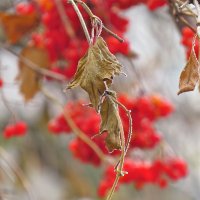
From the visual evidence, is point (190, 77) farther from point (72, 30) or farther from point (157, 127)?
point (157, 127)

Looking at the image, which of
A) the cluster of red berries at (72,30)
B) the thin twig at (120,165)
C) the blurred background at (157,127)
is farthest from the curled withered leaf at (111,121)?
the blurred background at (157,127)

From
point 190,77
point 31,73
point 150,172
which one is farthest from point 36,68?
→ point 190,77

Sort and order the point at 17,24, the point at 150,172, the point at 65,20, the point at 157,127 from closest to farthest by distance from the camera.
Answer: the point at 65,20 → the point at 150,172 → the point at 17,24 → the point at 157,127

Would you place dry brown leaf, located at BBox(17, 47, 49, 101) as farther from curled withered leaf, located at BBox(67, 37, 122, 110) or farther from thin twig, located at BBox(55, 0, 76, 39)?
curled withered leaf, located at BBox(67, 37, 122, 110)

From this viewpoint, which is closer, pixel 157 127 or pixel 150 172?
pixel 150 172

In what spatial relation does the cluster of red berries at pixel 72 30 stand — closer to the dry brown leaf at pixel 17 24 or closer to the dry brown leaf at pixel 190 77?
the dry brown leaf at pixel 17 24

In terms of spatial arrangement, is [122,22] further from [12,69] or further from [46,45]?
[12,69]
